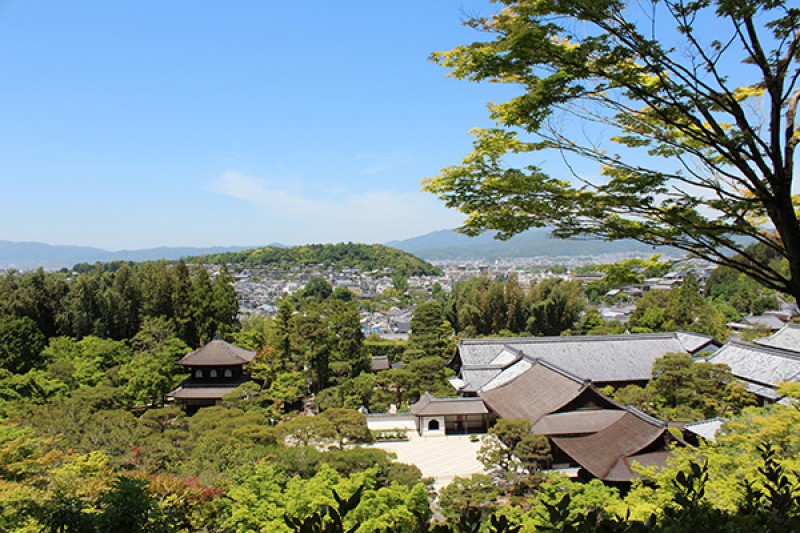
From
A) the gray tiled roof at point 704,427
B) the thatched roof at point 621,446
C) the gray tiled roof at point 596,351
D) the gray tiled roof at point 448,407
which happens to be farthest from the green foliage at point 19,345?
the gray tiled roof at point 704,427

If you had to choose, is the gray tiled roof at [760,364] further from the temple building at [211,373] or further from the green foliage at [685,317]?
the temple building at [211,373]

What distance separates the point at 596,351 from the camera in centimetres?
2088

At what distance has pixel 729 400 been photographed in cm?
1427

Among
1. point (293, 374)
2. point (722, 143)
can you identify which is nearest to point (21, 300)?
point (293, 374)

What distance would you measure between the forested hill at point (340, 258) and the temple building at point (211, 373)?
8850 centimetres

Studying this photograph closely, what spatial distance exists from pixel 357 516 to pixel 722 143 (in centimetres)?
564

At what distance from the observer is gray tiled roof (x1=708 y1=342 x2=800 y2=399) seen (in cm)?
1536

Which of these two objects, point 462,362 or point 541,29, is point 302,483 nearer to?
point 541,29

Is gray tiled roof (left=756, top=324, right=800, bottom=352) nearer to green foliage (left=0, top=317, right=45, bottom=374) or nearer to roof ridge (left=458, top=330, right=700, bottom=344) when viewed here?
roof ridge (left=458, top=330, right=700, bottom=344)

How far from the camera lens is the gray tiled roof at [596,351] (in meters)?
19.8

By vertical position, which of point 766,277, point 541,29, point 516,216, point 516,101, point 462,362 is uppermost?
point 541,29

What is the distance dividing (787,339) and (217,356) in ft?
72.4

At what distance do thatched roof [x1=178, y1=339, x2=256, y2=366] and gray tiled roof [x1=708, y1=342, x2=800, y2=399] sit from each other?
18.0 metres

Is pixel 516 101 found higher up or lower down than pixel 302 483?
higher up
